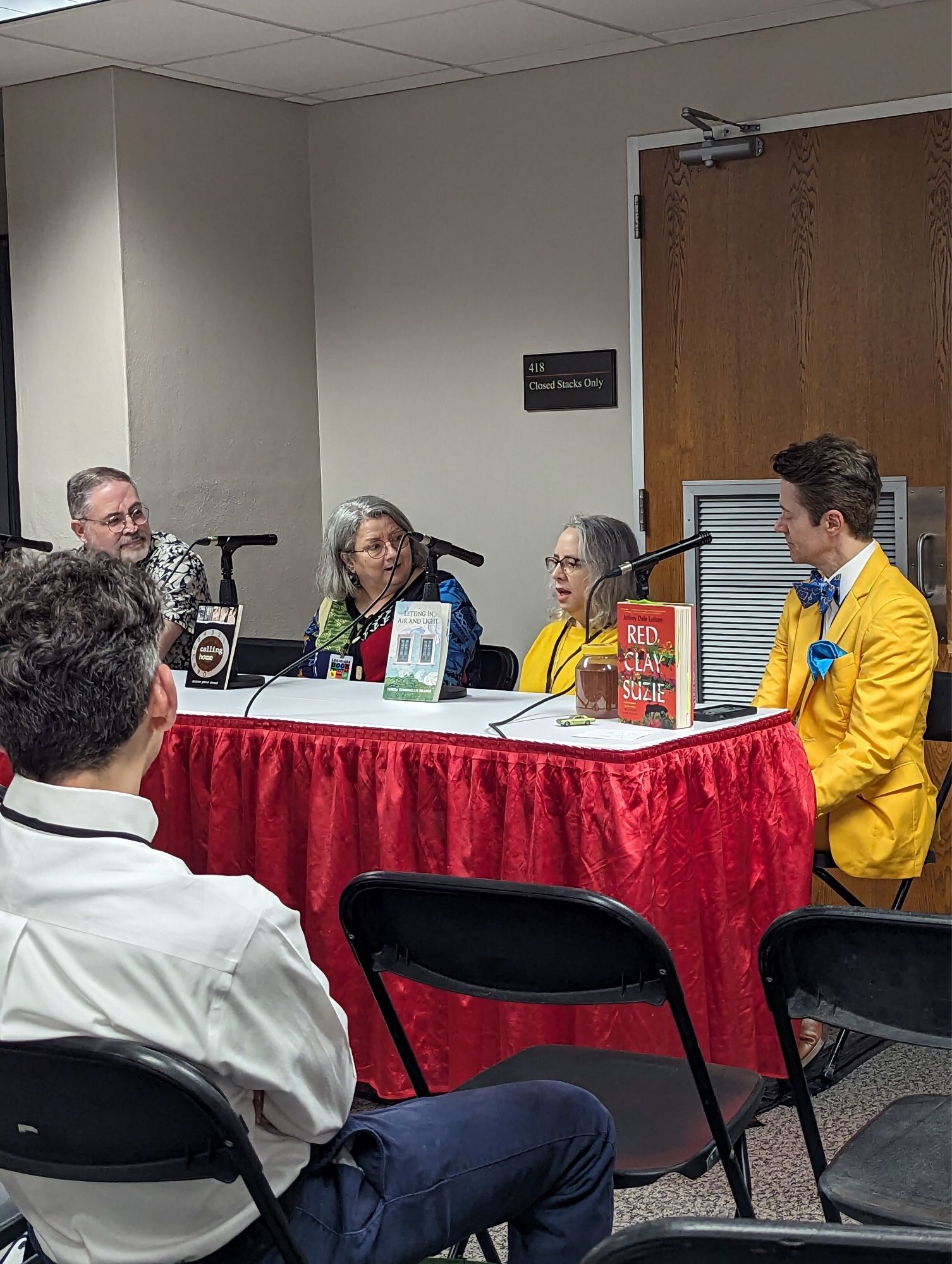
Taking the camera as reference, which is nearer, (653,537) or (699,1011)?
(699,1011)

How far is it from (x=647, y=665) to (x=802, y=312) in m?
1.90

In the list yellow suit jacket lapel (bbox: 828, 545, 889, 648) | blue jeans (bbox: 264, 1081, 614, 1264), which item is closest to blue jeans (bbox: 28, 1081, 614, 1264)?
blue jeans (bbox: 264, 1081, 614, 1264)

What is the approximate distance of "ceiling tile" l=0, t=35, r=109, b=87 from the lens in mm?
4355

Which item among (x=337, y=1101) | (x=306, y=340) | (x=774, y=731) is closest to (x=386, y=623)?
(x=774, y=731)

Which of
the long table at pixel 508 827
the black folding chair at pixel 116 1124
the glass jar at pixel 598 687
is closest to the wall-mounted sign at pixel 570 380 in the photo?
the long table at pixel 508 827

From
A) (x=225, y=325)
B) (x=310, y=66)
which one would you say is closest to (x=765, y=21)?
(x=310, y=66)

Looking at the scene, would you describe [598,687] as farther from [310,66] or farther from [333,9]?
[310,66]

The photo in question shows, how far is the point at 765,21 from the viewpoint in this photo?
4211 millimetres

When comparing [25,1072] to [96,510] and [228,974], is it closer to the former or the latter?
[228,974]

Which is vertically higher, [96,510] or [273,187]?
[273,187]

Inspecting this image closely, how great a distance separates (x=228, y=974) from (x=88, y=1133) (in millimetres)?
192

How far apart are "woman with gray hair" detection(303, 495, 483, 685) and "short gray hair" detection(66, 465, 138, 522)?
0.68 m

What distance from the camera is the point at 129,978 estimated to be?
139 cm

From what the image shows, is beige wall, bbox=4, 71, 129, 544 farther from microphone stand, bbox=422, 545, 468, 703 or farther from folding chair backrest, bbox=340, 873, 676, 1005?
folding chair backrest, bbox=340, 873, 676, 1005
